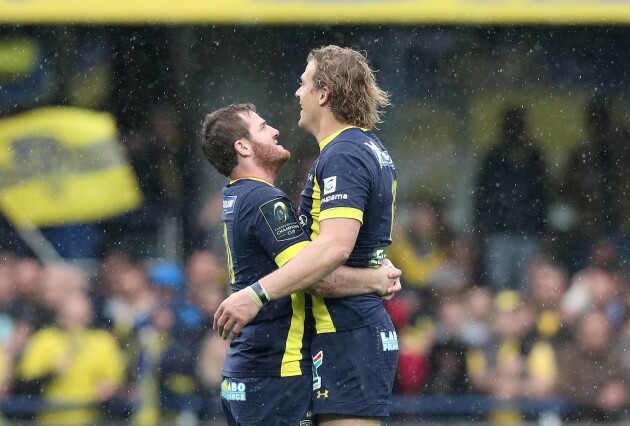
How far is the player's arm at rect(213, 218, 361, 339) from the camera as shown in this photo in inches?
150

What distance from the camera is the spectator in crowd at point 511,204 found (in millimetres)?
7625

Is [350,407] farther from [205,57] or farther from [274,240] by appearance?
[205,57]

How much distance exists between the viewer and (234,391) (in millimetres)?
4156

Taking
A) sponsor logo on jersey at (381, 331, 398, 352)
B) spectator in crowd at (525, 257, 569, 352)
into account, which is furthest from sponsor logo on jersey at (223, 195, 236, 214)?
spectator in crowd at (525, 257, 569, 352)

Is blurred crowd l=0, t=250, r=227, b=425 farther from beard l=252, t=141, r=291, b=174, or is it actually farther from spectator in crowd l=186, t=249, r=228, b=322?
beard l=252, t=141, r=291, b=174

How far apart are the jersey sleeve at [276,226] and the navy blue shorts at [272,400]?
0.41m

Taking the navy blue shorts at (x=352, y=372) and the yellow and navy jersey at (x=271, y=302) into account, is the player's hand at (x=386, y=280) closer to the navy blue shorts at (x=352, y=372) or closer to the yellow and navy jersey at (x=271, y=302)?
the navy blue shorts at (x=352, y=372)

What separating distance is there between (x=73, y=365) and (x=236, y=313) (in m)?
3.70

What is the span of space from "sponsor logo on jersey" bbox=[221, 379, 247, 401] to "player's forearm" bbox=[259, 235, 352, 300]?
0.45 m

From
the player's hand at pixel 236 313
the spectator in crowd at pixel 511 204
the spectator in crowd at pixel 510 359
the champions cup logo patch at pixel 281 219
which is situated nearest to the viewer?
the player's hand at pixel 236 313

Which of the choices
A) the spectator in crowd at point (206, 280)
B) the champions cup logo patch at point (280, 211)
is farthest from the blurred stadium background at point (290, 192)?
the champions cup logo patch at point (280, 211)

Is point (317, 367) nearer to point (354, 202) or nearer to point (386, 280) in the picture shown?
point (386, 280)

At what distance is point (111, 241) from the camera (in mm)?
7445

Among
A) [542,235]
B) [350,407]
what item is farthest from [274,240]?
[542,235]
